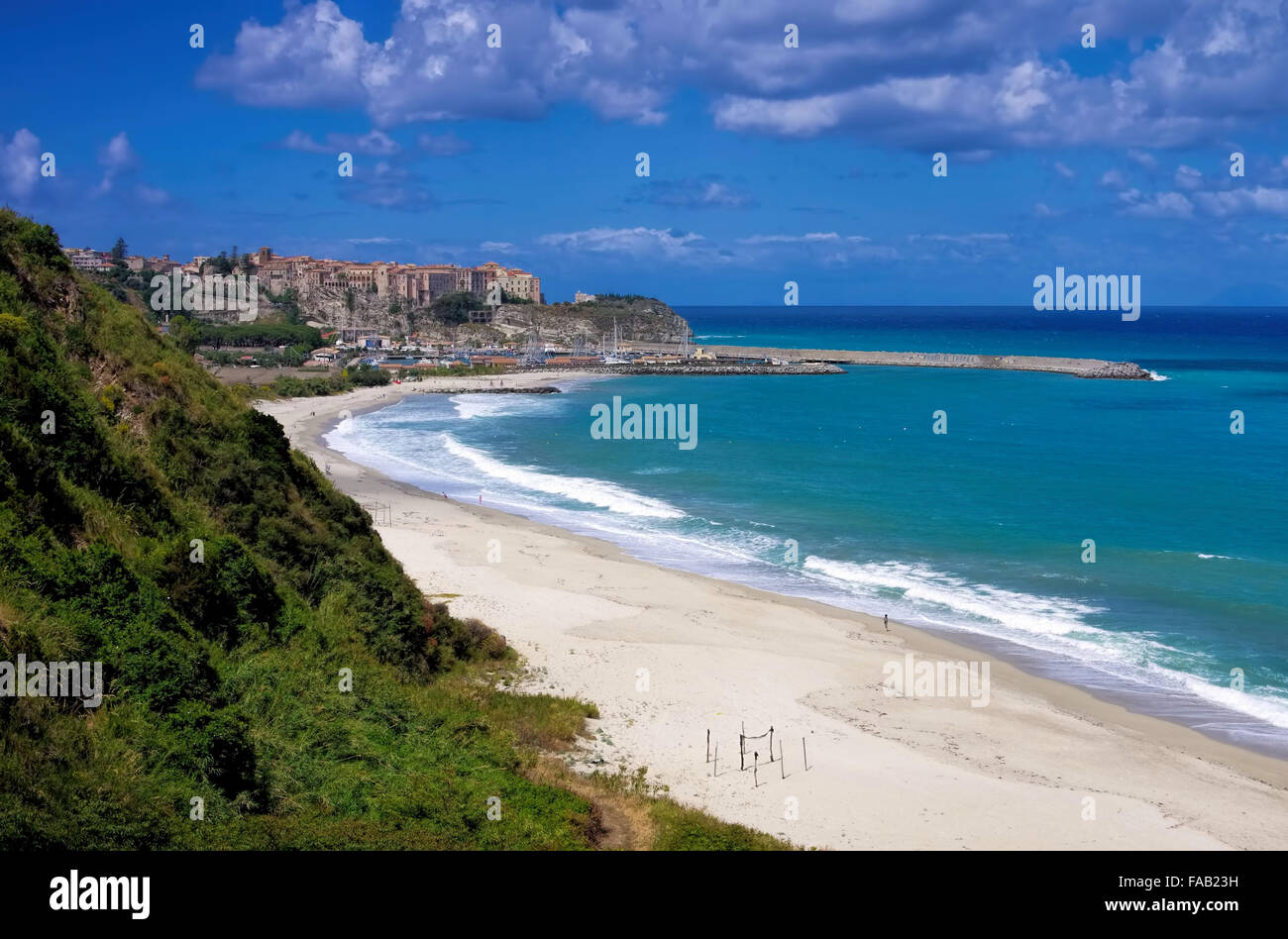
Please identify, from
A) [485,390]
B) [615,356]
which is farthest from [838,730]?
→ [615,356]

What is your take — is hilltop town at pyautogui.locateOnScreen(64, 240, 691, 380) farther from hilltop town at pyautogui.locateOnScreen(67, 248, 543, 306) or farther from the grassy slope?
the grassy slope

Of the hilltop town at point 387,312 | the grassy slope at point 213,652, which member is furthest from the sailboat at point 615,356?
the grassy slope at point 213,652

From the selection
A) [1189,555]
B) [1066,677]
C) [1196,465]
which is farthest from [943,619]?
[1196,465]

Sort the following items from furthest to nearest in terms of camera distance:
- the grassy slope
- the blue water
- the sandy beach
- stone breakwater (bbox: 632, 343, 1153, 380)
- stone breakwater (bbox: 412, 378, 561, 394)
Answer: stone breakwater (bbox: 632, 343, 1153, 380)
stone breakwater (bbox: 412, 378, 561, 394)
the blue water
the sandy beach
the grassy slope

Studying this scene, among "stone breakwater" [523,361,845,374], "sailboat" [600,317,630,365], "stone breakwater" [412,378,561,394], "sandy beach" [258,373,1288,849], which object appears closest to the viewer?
"sandy beach" [258,373,1288,849]

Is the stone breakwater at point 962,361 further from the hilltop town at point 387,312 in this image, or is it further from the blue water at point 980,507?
the blue water at point 980,507

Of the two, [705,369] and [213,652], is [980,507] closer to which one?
[213,652]

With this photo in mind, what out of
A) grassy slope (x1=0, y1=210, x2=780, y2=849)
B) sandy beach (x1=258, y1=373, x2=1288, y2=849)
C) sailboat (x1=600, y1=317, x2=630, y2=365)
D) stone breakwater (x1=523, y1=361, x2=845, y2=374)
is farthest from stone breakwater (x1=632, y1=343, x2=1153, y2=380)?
grassy slope (x1=0, y1=210, x2=780, y2=849)
